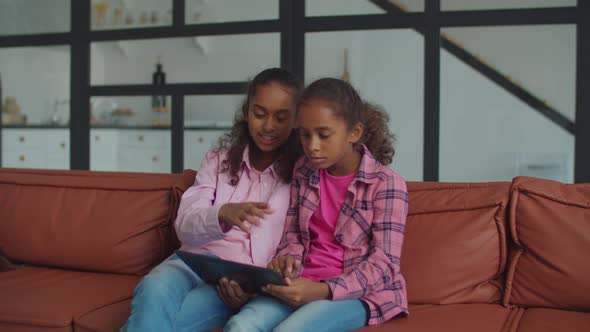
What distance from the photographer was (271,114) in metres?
1.83

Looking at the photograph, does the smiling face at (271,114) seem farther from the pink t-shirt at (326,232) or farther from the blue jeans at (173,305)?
the blue jeans at (173,305)

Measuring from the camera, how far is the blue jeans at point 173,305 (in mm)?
1534

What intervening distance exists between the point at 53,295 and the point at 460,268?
1.23 meters

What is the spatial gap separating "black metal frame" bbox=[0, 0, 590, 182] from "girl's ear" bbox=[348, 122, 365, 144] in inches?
78.0

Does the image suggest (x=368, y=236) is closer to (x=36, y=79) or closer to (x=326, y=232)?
(x=326, y=232)

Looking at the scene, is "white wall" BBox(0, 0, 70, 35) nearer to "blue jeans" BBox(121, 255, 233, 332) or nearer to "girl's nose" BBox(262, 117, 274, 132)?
"girl's nose" BBox(262, 117, 274, 132)

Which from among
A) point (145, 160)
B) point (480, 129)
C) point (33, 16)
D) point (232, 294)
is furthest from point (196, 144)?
point (232, 294)

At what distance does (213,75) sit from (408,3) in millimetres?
1434

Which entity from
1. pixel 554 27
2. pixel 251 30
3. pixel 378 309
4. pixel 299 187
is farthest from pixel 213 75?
pixel 378 309

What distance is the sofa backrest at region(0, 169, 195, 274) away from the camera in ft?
7.08

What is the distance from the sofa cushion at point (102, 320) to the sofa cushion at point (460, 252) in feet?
2.72

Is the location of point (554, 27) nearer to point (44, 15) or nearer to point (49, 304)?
point (49, 304)

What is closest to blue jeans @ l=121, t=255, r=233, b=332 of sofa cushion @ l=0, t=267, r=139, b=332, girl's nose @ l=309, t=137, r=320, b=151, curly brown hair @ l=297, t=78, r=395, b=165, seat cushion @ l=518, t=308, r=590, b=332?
sofa cushion @ l=0, t=267, r=139, b=332

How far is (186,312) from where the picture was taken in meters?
1.62
